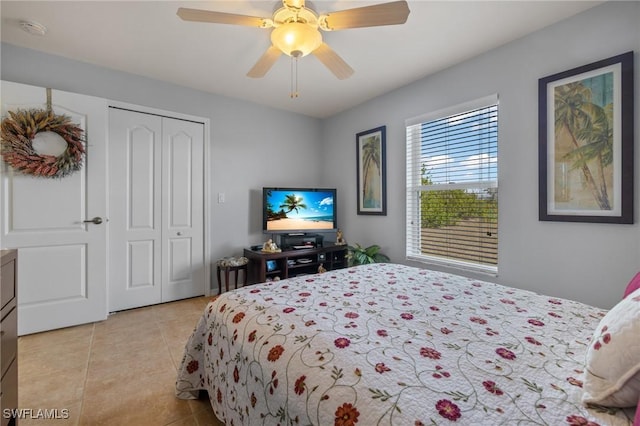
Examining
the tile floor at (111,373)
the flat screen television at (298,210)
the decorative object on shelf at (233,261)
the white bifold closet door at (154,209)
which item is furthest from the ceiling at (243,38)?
the tile floor at (111,373)

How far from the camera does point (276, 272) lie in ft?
11.0

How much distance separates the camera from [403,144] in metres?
3.14

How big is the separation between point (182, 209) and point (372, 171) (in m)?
2.26

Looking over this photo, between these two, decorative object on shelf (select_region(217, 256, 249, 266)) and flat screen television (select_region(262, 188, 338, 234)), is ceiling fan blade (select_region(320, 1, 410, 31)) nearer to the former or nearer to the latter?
flat screen television (select_region(262, 188, 338, 234))

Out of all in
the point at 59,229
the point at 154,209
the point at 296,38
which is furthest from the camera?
the point at 154,209

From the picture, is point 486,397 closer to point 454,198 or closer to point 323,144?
point 454,198

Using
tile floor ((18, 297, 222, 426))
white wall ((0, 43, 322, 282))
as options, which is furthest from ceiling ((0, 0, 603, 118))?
tile floor ((18, 297, 222, 426))

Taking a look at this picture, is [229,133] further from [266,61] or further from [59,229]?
[59,229]

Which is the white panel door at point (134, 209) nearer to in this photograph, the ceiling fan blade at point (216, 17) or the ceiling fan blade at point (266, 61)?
the ceiling fan blade at point (266, 61)

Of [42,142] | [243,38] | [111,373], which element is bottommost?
[111,373]

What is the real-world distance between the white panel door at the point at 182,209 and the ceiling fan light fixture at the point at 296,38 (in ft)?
6.22

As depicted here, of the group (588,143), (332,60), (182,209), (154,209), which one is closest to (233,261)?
(182,209)

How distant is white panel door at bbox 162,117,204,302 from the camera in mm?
3088

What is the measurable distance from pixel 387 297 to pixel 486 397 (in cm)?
74
